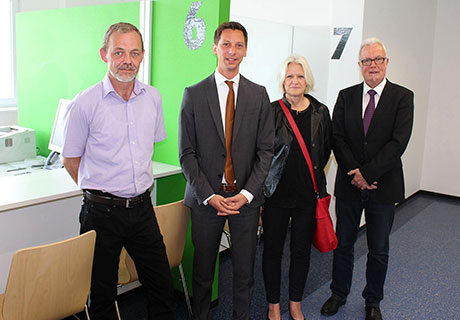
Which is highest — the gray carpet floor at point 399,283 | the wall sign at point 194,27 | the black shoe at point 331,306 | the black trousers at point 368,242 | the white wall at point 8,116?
the wall sign at point 194,27

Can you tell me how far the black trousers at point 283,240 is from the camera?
8.43 feet

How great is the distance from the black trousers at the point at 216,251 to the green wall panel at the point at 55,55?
5.03 feet

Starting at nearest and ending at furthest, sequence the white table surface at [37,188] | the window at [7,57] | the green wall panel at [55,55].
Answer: the white table surface at [37,188], the green wall panel at [55,55], the window at [7,57]

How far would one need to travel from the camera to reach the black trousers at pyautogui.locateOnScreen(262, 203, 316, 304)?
101 inches

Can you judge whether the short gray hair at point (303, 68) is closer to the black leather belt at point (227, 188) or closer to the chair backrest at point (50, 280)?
the black leather belt at point (227, 188)

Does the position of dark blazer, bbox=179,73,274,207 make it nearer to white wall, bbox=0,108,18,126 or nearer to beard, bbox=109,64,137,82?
beard, bbox=109,64,137,82

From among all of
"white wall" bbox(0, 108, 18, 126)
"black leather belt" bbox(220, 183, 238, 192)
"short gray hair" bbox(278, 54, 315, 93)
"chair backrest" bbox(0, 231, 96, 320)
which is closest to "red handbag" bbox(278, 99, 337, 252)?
"short gray hair" bbox(278, 54, 315, 93)

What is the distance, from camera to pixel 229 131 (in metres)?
2.29

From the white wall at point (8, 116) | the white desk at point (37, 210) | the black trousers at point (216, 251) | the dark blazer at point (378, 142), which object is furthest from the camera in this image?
the white wall at point (8, 116)

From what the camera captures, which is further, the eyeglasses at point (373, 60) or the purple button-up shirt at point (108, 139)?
the eyeglasses at point (373, 60)

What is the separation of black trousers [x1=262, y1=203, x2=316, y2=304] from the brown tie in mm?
395

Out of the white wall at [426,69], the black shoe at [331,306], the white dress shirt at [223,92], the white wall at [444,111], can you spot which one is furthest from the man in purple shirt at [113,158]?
the white wall at [444,111]

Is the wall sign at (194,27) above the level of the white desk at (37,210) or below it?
above

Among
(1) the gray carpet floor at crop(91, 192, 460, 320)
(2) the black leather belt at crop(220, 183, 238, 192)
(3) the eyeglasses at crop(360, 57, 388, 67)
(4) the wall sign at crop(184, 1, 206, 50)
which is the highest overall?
(4) the wall sign at crop(184, 1, 206, 50)
